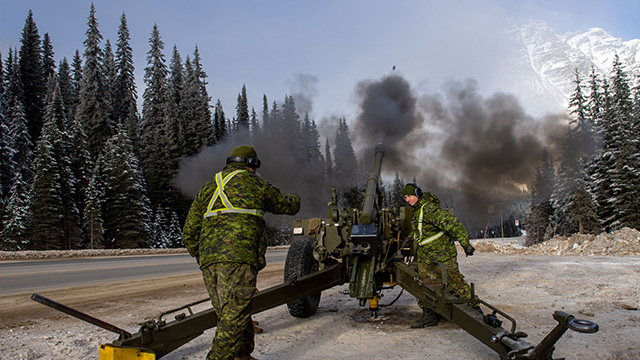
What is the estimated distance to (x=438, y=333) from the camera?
5.35 metres

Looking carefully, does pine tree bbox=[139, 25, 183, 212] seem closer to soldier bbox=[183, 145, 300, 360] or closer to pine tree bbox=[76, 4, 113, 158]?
pine tree bbox=[76, 4, 113, 158]

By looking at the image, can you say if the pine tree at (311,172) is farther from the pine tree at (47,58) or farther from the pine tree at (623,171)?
the pine tree at (47,58)

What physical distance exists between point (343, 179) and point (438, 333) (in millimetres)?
33366

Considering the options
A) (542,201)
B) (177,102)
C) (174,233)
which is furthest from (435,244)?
(177,102)

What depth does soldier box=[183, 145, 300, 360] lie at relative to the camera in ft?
10.7

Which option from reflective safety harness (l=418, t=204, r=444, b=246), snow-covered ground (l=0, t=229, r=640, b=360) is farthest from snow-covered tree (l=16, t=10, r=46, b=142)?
reflective safety harness (l=418, t=204, r=444, b=246)

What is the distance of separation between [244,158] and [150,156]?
41733 mm

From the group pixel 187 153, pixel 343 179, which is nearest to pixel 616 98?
pixel 343 179

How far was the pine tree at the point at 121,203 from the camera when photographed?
32.8 metres

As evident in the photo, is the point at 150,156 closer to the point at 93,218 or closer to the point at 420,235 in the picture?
the point at 93,218

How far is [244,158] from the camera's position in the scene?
378 cm

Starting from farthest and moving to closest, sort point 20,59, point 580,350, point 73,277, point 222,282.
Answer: point 20,59 < point 73,277 < point 580,350 < point 222,282

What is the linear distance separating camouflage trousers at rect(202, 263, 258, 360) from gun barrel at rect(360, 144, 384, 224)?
2.96 metres

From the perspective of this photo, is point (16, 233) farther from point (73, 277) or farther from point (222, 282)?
point (222, 282)
